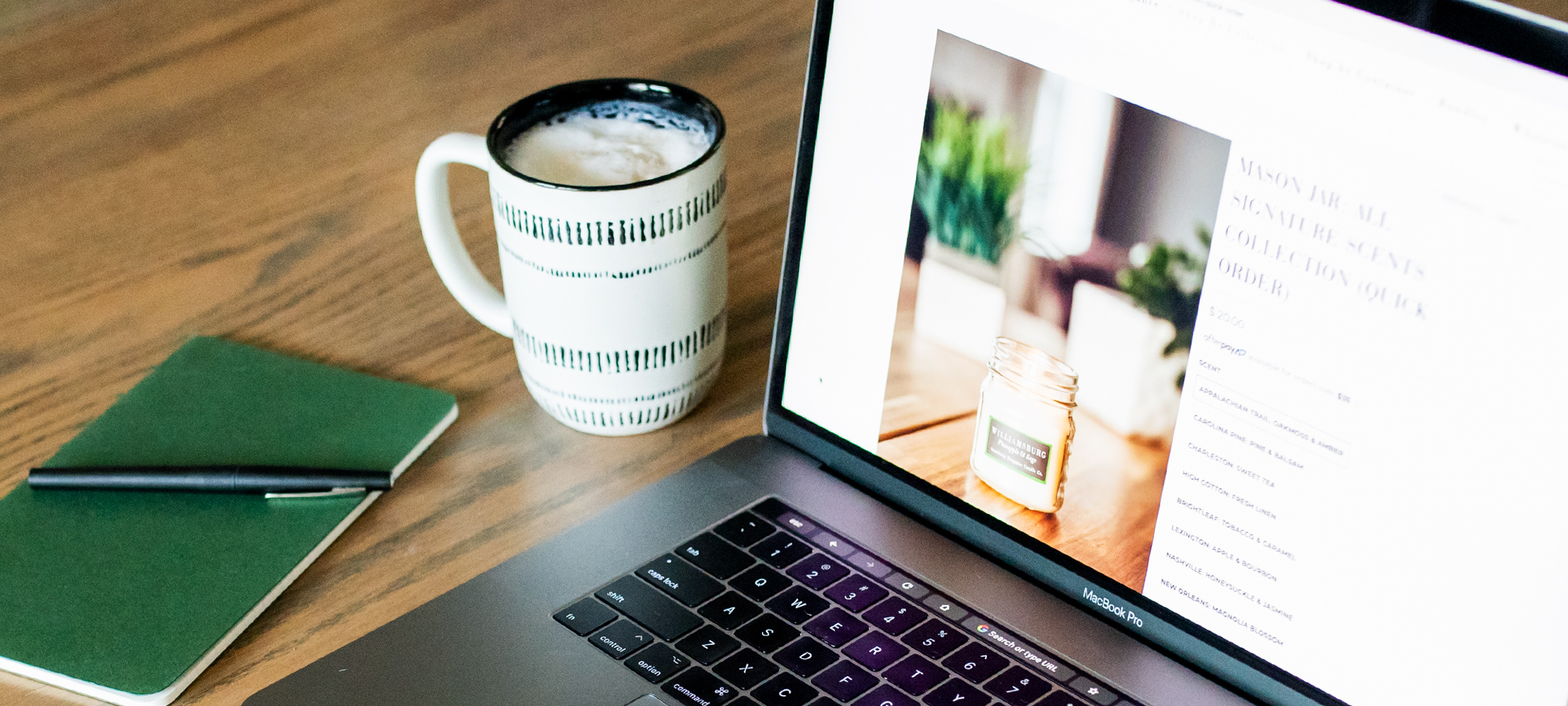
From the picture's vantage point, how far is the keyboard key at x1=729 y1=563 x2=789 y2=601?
58cm

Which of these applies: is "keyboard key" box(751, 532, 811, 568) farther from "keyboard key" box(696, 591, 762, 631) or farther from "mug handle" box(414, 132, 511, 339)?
"mug handle" box(414, 132, 511, 339)

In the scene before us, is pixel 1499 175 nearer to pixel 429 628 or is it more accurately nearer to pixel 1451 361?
pixel 1451 361

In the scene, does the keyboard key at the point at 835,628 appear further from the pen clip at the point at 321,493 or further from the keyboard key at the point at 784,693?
the pen clip at the point at 321,493

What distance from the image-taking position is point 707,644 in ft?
1.81

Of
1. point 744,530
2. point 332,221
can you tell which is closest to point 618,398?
point 744,530

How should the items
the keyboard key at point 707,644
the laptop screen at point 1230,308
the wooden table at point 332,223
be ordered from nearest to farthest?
1. the laptop screen at point 1230,308
2. the keyboard key at point 707,644
3. the wooden table at point 332,223

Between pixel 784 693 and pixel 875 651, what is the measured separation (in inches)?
1.7

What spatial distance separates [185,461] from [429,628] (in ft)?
0.62

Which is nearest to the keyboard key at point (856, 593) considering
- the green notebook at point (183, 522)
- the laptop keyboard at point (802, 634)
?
the laptop keyboard at point (802, 634)

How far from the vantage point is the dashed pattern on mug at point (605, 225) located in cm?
61

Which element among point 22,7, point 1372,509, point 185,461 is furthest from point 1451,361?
point 22,7

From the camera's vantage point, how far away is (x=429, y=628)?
0.57m

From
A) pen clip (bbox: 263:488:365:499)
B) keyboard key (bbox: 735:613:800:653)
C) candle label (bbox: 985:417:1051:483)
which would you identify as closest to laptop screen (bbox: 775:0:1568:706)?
candle label (bbox: 985:417:1051:483)

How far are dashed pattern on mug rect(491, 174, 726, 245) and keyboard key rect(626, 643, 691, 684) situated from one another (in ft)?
0.63
